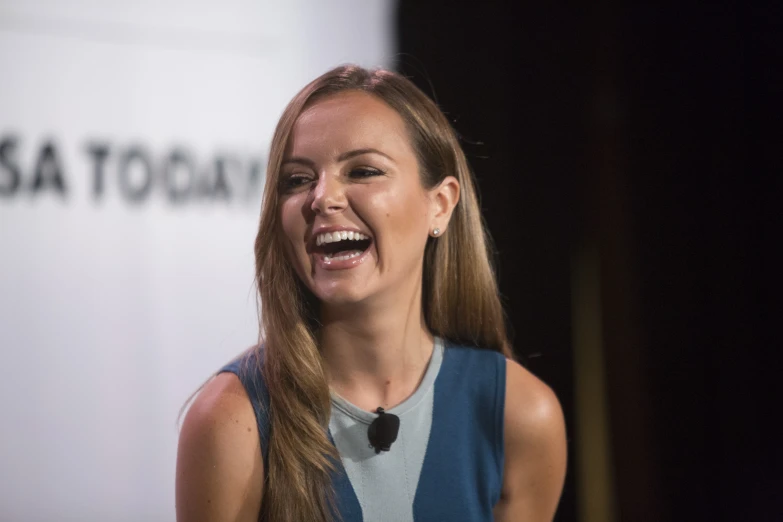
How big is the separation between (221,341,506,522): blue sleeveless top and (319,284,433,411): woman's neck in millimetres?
87

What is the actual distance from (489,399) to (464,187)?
1.35 ft

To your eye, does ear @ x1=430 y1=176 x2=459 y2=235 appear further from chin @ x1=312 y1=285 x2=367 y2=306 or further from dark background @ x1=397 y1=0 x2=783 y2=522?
dark background @ x1=397 y1=0 x2=783 y2=522

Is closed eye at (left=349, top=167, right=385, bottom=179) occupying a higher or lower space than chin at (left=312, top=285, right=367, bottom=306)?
higher

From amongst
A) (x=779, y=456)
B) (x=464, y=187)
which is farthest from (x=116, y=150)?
(x=779, y=456)

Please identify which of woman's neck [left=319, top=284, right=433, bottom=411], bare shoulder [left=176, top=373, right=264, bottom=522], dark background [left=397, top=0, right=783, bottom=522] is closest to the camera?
bare shoulder [left=176, top=373, right=264, bottom=522]

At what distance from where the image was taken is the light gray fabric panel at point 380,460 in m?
1.37

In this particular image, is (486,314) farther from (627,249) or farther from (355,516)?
(627,249)

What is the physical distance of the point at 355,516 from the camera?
53.4 inches

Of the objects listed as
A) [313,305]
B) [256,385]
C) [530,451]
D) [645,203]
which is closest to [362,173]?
[313,305]

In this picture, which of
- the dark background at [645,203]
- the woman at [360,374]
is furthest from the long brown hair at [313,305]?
the dark background at [645,203]

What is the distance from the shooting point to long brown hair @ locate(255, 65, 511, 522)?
1.34 metres

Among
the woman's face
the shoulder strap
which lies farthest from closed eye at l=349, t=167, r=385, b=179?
the shoulder strap

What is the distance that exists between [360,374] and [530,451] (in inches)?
14.1

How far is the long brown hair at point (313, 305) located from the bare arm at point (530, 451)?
5.3 inches
